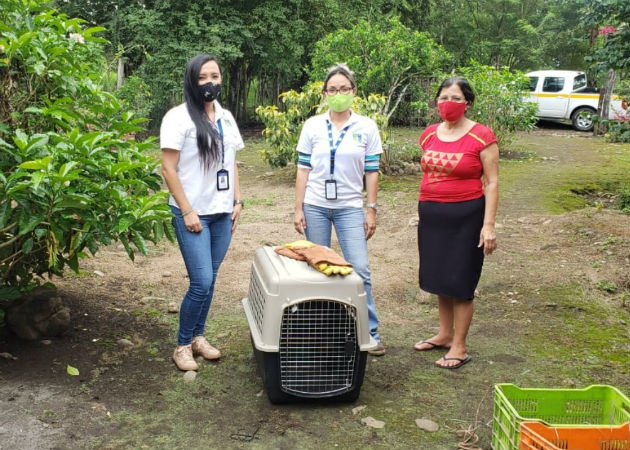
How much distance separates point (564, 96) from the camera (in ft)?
60.6

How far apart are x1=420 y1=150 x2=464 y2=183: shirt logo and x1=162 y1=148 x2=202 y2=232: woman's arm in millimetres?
1377

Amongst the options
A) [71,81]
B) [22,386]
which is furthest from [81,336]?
[71,81]

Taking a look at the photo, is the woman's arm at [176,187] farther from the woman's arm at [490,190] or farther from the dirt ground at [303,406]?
the woman's arm at [490,190]

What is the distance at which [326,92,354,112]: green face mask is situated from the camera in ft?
13.1

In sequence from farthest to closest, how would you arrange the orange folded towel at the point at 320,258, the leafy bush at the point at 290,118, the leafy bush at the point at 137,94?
the leafy bush at the point at 137,94
the leafy bush at the point at 290,118
the orange folded towel at the point at 320,258

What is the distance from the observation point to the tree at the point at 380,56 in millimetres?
12070

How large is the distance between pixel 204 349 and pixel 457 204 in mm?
1723

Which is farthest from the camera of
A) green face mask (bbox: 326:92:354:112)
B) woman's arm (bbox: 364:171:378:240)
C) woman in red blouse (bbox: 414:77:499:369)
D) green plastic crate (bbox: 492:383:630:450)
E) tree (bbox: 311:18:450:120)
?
tree (bbox: 311:18:450:120)

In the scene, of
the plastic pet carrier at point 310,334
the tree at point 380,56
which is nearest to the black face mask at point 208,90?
the plastic pet carrier at point 310,334

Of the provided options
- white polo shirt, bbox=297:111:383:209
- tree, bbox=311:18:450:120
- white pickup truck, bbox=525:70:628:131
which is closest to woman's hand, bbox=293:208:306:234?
white polo shirt, bbox=297:111:383:209

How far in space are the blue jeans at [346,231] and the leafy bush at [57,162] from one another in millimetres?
880

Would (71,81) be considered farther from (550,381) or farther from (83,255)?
(550,381)

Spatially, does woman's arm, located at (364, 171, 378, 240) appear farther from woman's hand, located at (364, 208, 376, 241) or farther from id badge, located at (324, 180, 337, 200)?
id badge, located at (324, 180, 337, 200)

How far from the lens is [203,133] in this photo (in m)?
3.69
